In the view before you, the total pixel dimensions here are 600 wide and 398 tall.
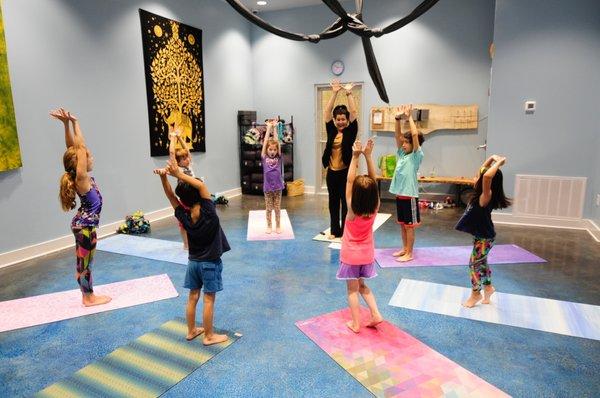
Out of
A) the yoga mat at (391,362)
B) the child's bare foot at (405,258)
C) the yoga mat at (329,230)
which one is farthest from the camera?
the yoga mat at (329,230)

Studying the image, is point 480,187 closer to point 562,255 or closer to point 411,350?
point 411,350

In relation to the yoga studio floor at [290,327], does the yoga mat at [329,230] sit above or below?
above

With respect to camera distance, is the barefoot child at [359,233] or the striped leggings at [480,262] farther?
the striped leggings at [480,262]

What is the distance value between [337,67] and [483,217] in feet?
17.6

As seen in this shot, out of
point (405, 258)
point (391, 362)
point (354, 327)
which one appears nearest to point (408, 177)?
point (405, 258)

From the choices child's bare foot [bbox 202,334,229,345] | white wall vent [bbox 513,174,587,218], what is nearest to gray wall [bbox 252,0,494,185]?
white wall vent [bbox 513,174,587,218]

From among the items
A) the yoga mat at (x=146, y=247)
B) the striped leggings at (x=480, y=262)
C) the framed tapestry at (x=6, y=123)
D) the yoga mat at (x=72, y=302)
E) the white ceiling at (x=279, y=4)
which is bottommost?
the yoga mat at (x=72, y=302)

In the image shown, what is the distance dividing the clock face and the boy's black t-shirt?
5.74 metres

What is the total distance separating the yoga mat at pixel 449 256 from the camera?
390cm

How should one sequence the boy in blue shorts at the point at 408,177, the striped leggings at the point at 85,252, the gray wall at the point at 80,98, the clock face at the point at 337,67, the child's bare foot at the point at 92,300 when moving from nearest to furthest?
the striped leggings at the point at 85,252
the child's bare foot at the point at 92,300
the boy in blue shorts at the point at 408,177
the gray wall at the point at 80,98
the clock face at the point at 337,67

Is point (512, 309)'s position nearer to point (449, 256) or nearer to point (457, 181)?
point (449, 256)

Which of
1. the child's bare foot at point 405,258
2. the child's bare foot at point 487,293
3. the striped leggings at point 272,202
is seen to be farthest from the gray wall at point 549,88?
the striped leggings at point 272,202

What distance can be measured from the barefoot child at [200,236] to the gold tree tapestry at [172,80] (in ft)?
12.4

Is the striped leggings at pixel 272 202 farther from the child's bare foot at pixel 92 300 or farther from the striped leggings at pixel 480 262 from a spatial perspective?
the striped leggings at pixel 480 262
